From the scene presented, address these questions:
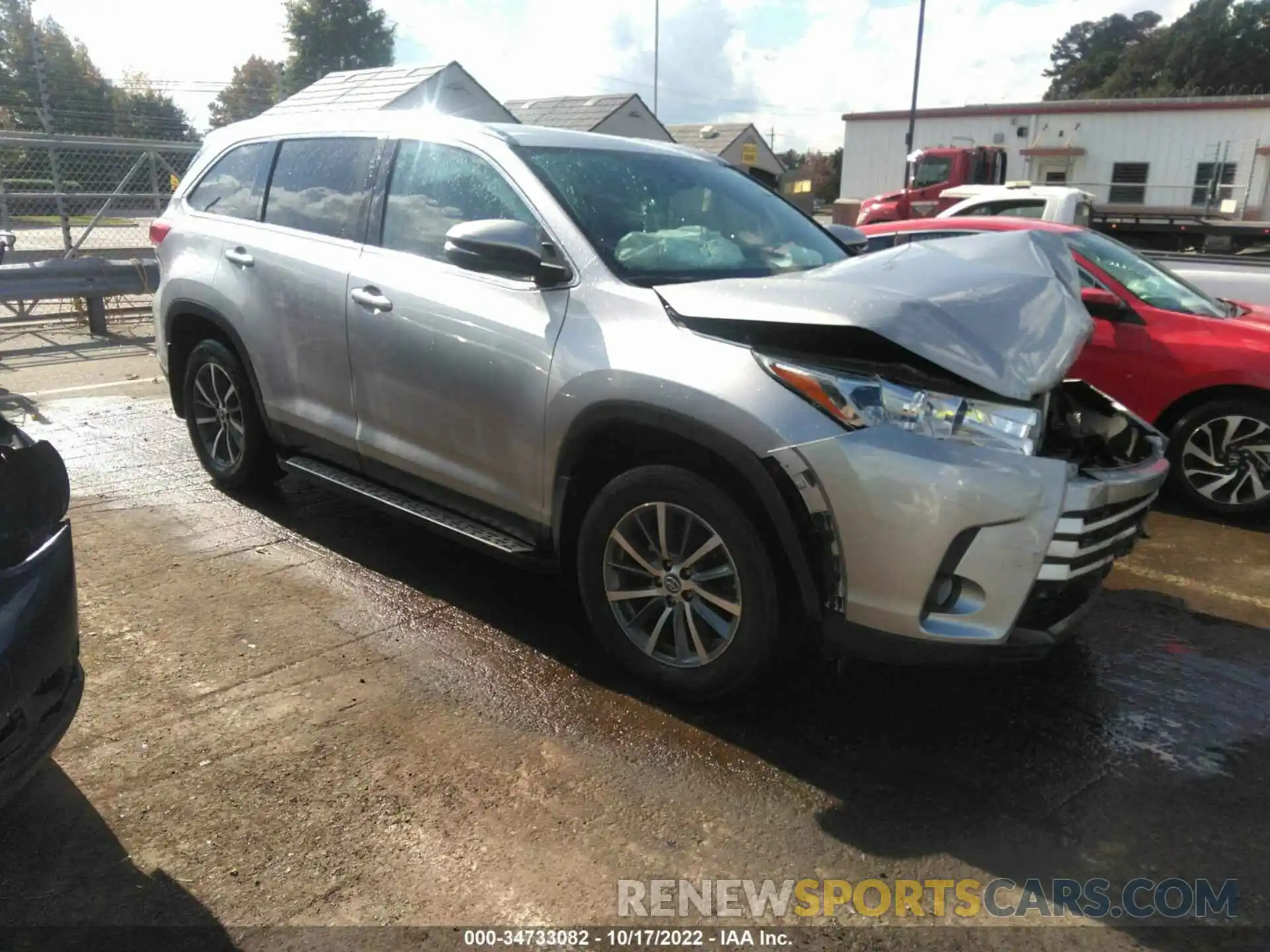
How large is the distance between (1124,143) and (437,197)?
117 ft

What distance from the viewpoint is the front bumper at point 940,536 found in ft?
8.55

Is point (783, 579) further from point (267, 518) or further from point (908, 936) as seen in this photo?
point (267, 518)

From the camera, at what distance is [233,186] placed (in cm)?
496

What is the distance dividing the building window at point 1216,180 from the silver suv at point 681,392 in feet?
107

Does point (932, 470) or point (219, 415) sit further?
point (219, 415)

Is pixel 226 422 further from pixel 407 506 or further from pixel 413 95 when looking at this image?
pixel 413 95

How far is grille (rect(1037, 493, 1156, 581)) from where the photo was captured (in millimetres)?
2674

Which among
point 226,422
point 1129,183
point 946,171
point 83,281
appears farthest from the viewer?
point 1129,183

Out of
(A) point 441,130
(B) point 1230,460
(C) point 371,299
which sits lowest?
(B) point 1230,460

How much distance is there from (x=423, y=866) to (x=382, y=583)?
1903mm

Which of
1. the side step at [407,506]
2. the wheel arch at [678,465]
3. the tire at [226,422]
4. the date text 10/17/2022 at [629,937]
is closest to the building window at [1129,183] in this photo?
the tire at [226,422]

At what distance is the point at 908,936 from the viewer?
227 cm

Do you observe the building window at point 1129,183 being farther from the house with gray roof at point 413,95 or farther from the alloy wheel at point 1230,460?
the alloy wheel at point 1230,460

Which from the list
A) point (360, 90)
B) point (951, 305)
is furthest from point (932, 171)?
point (951, 305)
